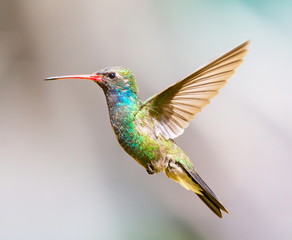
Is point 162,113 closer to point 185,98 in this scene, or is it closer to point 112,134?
point 185,98

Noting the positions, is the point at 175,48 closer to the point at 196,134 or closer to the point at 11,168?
the point at 196,134

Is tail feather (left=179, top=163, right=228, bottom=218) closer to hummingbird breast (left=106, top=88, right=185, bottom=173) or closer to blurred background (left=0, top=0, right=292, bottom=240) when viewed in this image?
hummingbird breast (left=106, top=88, right=185, bottom=173)

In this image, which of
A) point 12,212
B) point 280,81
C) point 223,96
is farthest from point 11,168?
point 280,81

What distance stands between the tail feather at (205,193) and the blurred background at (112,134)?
1.65 m

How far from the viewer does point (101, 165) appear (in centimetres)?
294

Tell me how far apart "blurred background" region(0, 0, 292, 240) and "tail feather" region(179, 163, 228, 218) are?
5.42ft

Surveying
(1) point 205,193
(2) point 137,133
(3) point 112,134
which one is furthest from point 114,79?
(3) point 112,134

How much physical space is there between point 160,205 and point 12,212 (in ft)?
2.85

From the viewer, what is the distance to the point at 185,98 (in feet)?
3.18

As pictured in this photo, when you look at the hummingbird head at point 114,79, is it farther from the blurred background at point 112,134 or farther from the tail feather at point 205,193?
the blurred background at point 112,134

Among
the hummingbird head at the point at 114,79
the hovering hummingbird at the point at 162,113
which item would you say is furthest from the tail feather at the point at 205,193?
the hummingbird head at the point at 114,79

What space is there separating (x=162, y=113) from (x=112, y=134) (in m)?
1.95

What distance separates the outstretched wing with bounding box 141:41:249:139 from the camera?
829 millimetres

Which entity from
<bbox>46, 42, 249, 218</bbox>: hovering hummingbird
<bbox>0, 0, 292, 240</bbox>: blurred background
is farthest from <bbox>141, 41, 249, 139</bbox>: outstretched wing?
<bbox>0, 0, 292, 240</bbox>: blurred background
